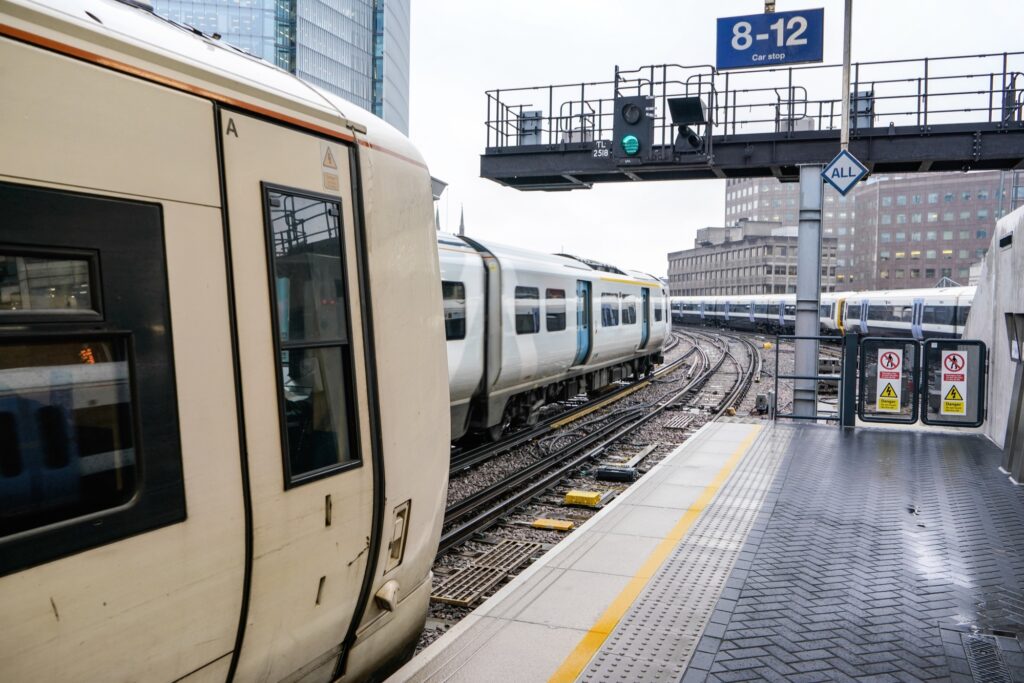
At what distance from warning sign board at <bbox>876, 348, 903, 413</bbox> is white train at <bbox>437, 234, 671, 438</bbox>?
17.4ft

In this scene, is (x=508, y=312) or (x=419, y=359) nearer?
(x=419, y=359)

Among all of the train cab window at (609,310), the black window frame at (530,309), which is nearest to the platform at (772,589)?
the black window frame at (530,309)

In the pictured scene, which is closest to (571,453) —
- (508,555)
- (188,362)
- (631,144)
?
(508,555)

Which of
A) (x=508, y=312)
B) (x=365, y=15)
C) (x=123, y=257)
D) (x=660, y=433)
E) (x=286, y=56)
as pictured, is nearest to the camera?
(x=123, y=257)

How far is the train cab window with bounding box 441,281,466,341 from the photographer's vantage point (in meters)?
10.4

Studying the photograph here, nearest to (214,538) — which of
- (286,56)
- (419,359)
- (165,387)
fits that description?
(165,387)

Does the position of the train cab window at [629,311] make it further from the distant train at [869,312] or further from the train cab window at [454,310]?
the train cab window at [454,310]

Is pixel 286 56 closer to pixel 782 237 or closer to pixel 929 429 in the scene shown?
pixel 782 237

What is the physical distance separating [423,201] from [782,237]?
107 meters

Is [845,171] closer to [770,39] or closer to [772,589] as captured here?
[770,39]

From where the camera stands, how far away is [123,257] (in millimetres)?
2508

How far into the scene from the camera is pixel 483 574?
6.81 meters

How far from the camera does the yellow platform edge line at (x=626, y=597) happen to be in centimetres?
455

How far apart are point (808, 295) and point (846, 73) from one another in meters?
3.55
